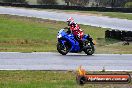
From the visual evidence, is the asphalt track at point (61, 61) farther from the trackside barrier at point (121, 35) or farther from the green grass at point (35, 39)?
the trackside barrier at point (121, 35)

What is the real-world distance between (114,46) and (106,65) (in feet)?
34.0

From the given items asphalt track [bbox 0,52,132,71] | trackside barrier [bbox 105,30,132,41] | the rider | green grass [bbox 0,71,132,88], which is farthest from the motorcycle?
trackside barrier [bbox 105,30,132,41]

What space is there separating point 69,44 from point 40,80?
26.4 ft

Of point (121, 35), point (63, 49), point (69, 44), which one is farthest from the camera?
point (121, 35)

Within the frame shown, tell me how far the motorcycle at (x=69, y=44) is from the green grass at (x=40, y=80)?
592cm

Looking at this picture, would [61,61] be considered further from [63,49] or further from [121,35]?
[121,35]

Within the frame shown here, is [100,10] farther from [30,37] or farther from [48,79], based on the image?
[48,79]

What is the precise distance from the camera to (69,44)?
67.0ft

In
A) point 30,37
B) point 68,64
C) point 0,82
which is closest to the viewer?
point 0,82

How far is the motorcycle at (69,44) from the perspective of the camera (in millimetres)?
20125

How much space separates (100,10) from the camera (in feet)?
198

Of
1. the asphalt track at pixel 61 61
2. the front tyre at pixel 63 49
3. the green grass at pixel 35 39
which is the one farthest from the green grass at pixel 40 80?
the green grass at pixel 35 39

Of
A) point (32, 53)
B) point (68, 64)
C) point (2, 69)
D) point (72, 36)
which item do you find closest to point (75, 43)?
point (72, 36)

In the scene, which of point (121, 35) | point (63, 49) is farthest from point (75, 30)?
point (121, 35)
